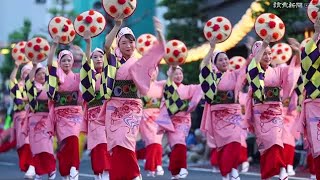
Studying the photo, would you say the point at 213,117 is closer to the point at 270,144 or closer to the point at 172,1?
the point at 270,144

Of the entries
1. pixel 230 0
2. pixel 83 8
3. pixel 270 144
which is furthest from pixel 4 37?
pixel 270 144

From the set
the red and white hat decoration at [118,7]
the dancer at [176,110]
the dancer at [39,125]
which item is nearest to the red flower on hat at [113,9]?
the red and white hat decoration at [118,7]

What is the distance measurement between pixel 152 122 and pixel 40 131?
244 cm

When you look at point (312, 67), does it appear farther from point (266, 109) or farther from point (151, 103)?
point (151, 103)

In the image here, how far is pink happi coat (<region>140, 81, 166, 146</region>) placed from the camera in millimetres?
13312

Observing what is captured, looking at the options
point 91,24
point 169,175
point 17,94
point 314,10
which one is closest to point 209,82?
point 91,24

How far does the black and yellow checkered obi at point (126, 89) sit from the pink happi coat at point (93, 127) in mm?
2289

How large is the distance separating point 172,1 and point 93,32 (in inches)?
450

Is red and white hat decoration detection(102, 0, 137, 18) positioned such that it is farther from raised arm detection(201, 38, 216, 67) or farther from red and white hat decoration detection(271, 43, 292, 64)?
red and white hat decoration detection(271, 43, 292, 64)

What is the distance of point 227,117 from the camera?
10891 mm

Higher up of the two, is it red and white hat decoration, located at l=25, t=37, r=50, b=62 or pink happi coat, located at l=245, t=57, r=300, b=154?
red and white hat decoration, located at l=25, t=37, r=50, b=62

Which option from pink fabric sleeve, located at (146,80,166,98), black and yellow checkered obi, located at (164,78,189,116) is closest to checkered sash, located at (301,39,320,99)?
black and yellow checkered obi, located at (164,78,189,116)

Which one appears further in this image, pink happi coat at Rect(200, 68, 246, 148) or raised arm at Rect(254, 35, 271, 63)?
pink happi coat at Rect(200, 68, 246, 148)

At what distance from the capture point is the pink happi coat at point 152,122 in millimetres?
13312
